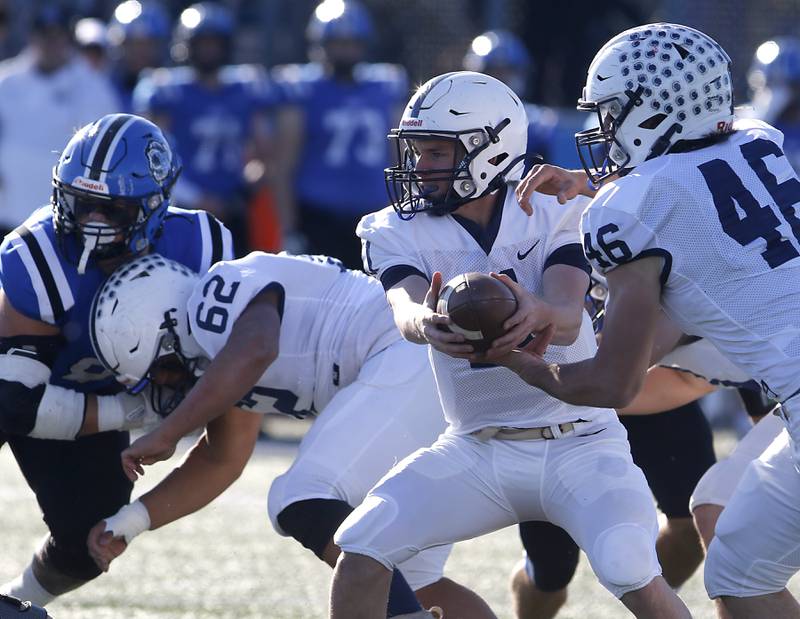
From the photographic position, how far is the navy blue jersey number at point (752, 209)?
125 inches

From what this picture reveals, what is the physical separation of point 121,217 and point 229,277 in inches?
14.5

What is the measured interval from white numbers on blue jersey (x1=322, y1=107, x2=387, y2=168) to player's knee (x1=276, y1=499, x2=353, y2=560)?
4451 mm

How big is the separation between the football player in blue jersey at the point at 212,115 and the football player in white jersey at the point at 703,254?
472 centimetres

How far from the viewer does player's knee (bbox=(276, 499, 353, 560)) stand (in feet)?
12.0

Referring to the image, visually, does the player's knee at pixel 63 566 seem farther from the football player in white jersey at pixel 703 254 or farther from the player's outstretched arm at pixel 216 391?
Result: the football player in white jersey at pixel 703 254

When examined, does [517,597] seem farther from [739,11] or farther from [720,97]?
[739,11]

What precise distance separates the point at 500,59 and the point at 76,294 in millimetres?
4617

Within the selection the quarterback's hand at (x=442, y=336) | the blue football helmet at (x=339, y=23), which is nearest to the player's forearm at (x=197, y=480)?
the quarterback's hand at (x=442, y=336)

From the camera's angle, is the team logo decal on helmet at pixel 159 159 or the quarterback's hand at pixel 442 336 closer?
the quarterback's hand at pixel 442 336

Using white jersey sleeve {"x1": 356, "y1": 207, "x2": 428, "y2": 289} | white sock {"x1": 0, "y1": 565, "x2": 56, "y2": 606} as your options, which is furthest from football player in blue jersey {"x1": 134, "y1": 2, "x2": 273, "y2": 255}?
white jersey sleeve {"x1": 356, "y1": 207, "x2": 428, "y2": 289}

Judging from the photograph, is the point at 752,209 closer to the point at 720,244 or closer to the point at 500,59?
the point at 720,244

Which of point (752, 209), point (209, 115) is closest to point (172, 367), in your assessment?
point (752, 209)

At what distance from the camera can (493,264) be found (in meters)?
3.57

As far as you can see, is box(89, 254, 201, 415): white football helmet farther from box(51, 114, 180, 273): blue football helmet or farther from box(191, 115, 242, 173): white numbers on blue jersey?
box(191, 115, 242, 173): white numbers on blue jersey
